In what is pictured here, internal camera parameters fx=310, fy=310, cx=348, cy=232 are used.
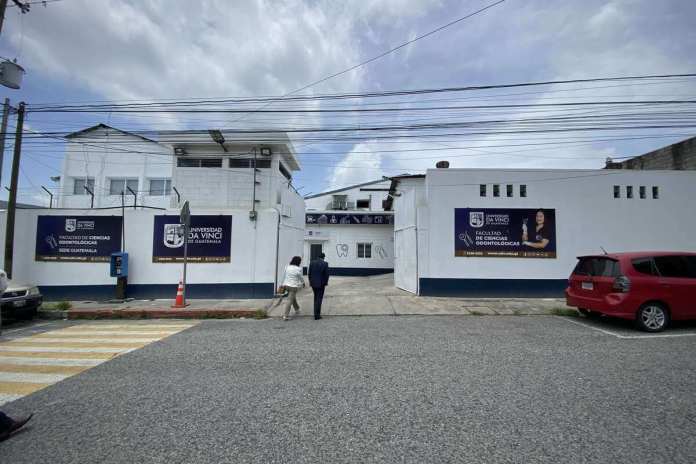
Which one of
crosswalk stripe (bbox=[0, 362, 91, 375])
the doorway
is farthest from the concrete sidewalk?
the doorway

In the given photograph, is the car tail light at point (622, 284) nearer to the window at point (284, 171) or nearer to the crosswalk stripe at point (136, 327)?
the crosswalk stripe at point (136, 327)

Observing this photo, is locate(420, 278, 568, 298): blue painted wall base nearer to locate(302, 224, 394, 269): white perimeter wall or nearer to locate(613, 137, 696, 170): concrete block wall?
locate(613, 137, 696, 170): concrete block wall

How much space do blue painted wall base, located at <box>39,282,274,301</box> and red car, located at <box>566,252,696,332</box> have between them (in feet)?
30.2

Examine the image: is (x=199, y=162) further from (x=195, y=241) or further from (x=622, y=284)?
(x=622, y=284)

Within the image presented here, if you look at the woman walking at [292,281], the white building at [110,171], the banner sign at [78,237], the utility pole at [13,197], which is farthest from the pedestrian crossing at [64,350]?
the white building at [110,171]

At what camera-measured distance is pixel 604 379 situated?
13.3 feet

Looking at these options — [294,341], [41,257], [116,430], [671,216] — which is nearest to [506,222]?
[671,216]

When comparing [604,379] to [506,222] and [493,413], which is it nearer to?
[493,413]

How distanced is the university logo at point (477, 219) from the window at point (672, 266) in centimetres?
476

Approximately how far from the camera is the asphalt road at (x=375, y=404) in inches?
101

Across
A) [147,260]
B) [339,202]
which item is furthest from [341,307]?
[339,202]

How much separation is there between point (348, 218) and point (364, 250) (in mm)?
2532

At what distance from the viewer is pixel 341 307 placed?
9438 millimetres

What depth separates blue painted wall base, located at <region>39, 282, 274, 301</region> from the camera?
410 inches
